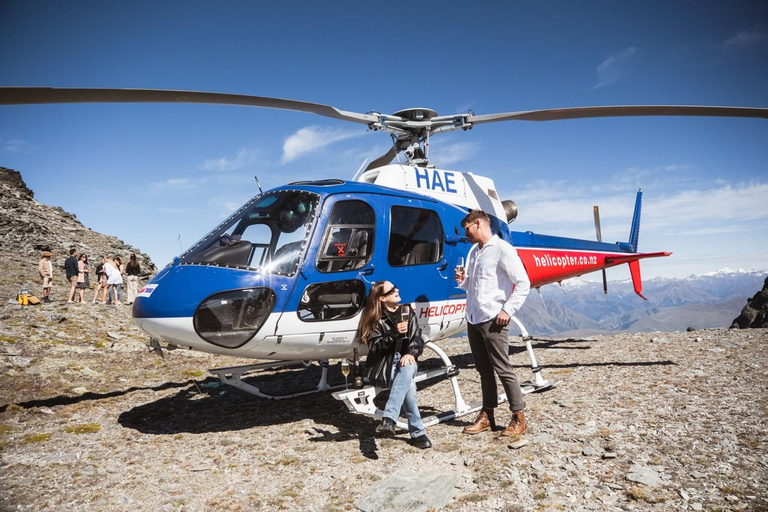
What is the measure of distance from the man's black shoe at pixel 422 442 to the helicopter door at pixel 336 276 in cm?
137

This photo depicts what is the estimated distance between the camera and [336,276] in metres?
5.00

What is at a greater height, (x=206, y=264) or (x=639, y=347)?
(x=206, y=264)

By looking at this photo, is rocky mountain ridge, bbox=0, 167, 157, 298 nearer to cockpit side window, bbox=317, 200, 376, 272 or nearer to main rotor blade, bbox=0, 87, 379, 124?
main rotor blade, bbox=0, 87, 379, 124

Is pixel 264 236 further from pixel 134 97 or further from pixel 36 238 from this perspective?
pixel 36 238

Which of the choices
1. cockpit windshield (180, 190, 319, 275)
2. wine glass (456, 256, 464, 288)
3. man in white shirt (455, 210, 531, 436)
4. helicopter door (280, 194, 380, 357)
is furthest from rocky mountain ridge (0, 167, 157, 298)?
man in white shirt (455, 210, 531, 436)

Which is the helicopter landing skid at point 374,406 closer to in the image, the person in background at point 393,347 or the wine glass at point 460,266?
the person in background at point 393,347

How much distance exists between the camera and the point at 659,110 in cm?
607

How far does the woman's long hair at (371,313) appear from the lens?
4.75m

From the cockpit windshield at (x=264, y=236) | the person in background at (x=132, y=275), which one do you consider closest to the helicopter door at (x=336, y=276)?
the cockpit windshield at (x=264, y=236)

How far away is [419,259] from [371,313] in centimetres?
148

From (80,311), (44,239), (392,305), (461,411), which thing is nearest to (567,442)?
(461,411)

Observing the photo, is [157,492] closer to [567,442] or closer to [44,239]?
[567,442]

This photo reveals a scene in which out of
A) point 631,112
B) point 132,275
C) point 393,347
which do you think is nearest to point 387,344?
point 393,347

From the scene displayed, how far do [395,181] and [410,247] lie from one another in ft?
3.70
